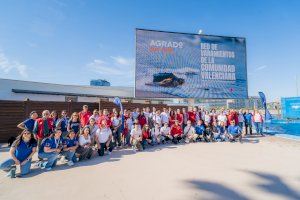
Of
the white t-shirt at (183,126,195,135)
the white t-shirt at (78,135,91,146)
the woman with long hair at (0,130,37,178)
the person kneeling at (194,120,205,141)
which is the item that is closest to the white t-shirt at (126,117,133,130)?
the white t-shirt at (78,135,91,146)

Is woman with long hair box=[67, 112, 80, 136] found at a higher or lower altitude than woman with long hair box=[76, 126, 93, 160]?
higher

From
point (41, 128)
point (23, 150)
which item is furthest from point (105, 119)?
point (23, 150)

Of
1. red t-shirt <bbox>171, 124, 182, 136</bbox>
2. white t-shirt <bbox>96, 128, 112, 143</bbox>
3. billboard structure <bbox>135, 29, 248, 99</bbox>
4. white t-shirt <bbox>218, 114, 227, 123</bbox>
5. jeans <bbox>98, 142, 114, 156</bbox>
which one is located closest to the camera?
jeans <bbox>98, 142, 114, 156</bbox>

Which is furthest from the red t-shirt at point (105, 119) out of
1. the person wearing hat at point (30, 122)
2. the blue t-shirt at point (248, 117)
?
the blue t-shirt at point (248, 117)

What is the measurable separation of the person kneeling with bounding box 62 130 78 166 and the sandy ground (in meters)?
0.38

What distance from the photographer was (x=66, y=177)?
197 inches

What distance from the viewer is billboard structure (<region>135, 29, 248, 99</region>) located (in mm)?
13328

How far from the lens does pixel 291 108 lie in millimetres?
19266

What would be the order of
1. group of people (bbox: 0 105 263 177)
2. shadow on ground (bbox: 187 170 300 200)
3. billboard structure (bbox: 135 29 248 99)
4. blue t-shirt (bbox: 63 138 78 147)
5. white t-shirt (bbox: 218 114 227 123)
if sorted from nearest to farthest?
1. shadow on ground (bbox: 187 170 300 200)
2. group of people (bbox: 0 105 263 177)
3. blue t-shirt (bbox: 63 138 78 147)
4. white t-shirt (bbox: 218 114 227 123)
5. billboard structure (bbox: 135 29 248 99)

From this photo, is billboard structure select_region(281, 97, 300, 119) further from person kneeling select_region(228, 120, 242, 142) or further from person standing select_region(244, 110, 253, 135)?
person kneeling select_region(228, 120, 242, 142)

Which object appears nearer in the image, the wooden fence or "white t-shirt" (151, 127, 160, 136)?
"white t-shirt" (151, 127, 160, 136)

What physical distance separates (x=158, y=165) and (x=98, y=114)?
434 cm

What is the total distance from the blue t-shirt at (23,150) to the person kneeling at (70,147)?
39.1 inches

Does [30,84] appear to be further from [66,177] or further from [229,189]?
[229,189]
